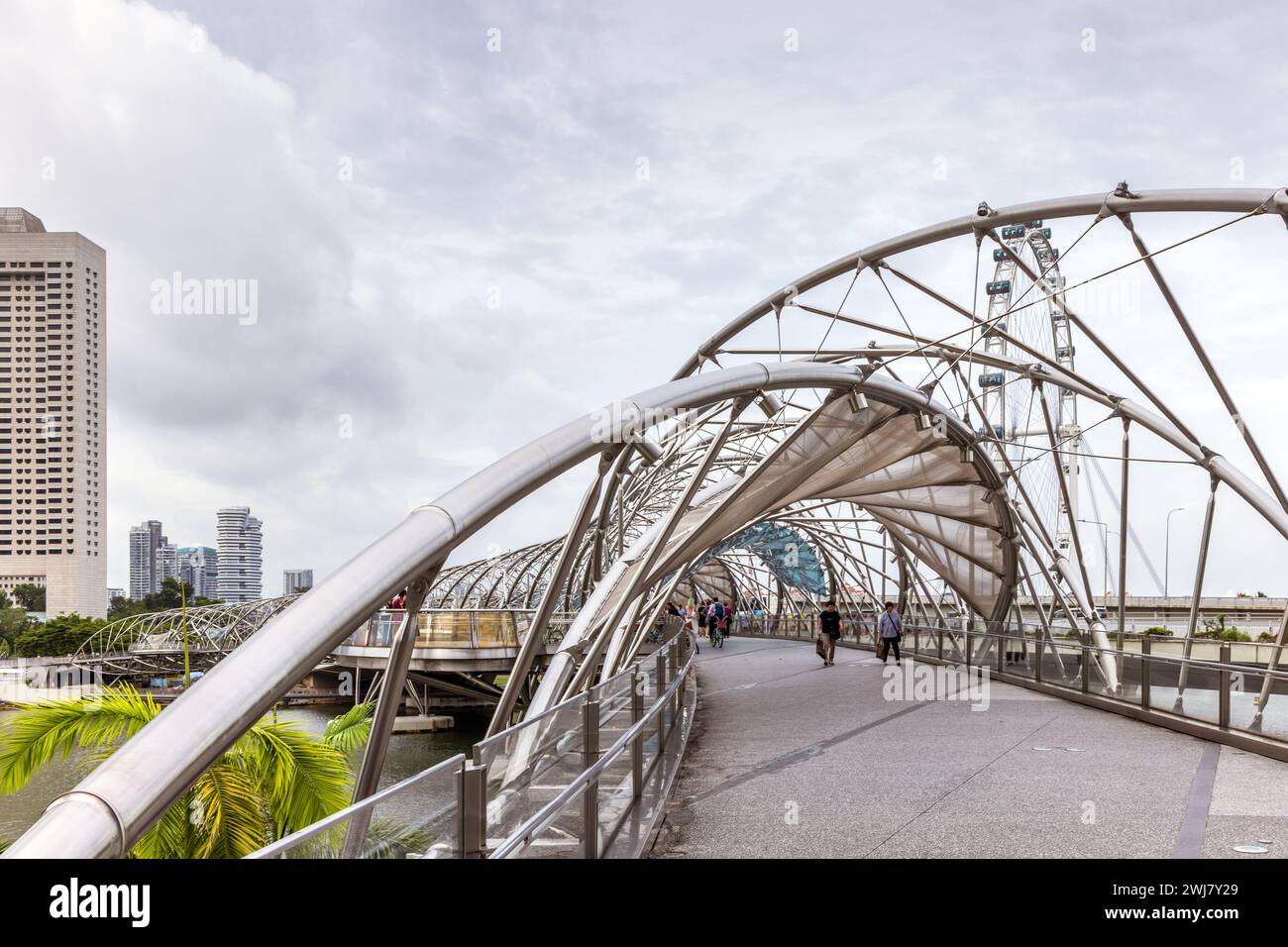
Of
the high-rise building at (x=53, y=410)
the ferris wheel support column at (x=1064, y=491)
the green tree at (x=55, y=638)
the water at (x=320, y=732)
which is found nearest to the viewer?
the ferris wheel support column at (x=1064, y=491)

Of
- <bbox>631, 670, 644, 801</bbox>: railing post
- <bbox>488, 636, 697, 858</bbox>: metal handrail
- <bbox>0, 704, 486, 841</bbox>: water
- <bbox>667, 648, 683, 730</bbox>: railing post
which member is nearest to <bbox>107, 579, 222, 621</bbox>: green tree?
<bbox>0, 704, 486, 841</bbox>: water

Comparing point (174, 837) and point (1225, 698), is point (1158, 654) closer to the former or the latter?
point (1225, 698)

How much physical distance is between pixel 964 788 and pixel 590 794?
5.37m

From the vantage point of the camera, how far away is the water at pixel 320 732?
27.7 meters

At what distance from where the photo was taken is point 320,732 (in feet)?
133

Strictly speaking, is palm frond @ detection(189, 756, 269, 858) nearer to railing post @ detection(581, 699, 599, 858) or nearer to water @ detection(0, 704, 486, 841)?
railing post @ detection(581, 699, 599, 858)

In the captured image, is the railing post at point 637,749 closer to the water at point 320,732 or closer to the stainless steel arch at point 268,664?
the stainless steel arch at point 268,664

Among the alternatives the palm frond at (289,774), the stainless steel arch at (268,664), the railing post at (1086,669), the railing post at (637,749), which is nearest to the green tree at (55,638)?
the railing post at (1086,669)

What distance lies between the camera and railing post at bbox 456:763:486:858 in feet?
15.6

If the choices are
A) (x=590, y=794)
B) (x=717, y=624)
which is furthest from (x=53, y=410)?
(x=590, y=794)

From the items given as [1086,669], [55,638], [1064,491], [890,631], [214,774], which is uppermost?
[1064,491]

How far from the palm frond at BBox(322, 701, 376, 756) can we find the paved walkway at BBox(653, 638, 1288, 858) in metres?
4.30

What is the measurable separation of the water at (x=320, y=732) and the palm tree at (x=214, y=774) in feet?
35.8
